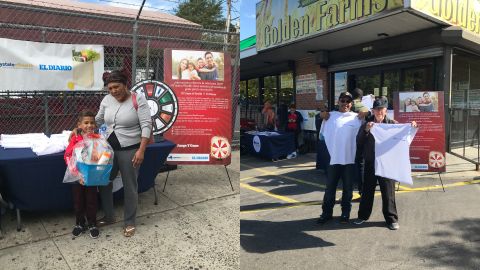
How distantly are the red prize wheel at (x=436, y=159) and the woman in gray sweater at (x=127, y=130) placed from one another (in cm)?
472

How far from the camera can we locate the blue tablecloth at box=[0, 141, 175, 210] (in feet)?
12.6

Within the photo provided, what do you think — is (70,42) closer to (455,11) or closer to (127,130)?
(127,130)

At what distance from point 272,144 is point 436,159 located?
355cm

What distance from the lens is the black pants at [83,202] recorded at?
395 cm

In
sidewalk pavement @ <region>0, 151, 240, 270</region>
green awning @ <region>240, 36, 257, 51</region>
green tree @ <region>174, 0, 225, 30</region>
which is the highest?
green tree @ <region>174, 0, 225, 30</region>

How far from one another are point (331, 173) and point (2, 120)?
20.0 feet

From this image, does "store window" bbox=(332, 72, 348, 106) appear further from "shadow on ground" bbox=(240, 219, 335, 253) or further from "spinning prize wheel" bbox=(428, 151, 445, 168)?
"shadow on ground" bbox=(240, 219, 335, 253)

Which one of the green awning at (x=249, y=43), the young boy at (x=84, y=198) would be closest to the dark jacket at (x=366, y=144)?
the young boy at (x=84, y=198)

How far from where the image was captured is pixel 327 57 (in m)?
11.9

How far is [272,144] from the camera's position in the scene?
907cm

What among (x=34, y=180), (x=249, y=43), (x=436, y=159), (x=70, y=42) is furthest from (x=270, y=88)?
(x=34, y=180)

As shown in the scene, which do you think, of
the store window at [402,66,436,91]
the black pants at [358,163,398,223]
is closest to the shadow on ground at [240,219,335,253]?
the black pants at [358,163,398,223]

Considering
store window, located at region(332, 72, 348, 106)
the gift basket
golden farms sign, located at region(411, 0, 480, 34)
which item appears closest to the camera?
the gift basket

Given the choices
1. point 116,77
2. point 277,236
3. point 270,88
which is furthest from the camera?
point 270,88
